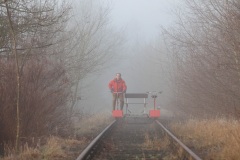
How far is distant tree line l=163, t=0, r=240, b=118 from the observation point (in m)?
12.4

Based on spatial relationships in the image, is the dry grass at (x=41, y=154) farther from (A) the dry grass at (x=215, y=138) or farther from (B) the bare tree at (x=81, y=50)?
(B) the bare tree at (x=81, y=50)

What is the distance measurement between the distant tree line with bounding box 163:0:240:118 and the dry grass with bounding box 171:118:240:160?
936 mm

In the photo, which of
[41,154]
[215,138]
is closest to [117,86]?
[215,138]

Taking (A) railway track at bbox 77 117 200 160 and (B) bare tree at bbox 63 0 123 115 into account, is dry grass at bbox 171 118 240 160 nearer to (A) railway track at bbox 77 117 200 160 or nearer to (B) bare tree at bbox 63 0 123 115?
(A) railway track at bbox 77 117 200 160

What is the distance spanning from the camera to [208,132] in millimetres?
11008

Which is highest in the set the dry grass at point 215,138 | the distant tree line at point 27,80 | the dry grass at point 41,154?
the distant tree line at point 27,80

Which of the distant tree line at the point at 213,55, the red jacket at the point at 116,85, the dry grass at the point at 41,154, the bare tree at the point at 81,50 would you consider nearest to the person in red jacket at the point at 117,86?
the red jacket at the point at 116,85

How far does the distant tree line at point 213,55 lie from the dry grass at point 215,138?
3.07 feet

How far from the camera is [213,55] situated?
50.4ft

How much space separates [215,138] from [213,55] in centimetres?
593

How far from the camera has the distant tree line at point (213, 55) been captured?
12.4 m

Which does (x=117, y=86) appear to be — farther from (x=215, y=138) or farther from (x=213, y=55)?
(x=215, y=138)

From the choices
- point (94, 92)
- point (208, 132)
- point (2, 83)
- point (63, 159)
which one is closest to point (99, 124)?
point (208, 132)

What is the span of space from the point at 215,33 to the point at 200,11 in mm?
1005
